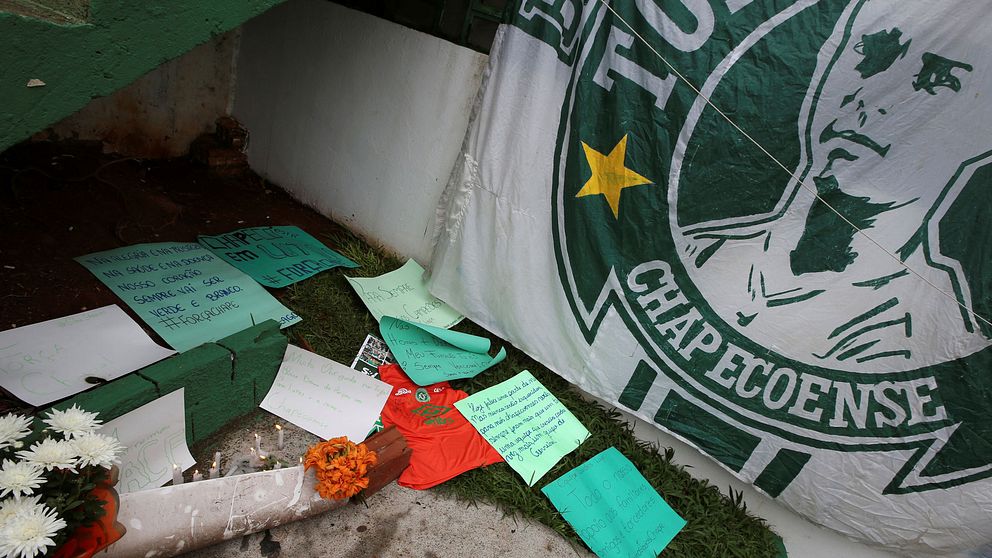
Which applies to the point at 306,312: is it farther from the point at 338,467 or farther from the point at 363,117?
the point at 363,117

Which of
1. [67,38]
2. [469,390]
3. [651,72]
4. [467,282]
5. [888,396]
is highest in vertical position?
[651,72]

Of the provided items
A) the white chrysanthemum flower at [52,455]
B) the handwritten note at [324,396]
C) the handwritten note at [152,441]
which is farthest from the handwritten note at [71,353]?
the white chrysanthemum flower at [52,455]

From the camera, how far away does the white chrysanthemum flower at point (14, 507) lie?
3.97 feet

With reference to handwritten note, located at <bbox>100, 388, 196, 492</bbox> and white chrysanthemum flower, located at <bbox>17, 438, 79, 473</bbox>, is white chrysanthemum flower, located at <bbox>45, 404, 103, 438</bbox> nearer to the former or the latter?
white chrysanthemum flower, located at <bbox>17, 438, 79, 473</bbox>

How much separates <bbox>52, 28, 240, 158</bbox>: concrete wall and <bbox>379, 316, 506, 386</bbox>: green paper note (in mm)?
2444

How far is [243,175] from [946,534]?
4583 mm

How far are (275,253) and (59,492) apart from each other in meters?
2.13

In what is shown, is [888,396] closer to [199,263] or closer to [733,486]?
[733,486]

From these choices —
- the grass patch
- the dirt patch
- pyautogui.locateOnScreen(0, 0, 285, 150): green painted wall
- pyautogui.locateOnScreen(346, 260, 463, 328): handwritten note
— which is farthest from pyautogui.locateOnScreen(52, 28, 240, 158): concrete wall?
pyautogui.locateOnScreen(0, 0, 285, 150): green painted wall

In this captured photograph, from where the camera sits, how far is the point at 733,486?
106 inches

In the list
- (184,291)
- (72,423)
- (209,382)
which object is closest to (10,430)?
(72,423)

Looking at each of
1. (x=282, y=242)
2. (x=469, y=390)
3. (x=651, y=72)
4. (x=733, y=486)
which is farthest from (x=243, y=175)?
(x=733, y=486)

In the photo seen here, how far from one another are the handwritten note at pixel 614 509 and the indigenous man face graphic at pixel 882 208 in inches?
35.3

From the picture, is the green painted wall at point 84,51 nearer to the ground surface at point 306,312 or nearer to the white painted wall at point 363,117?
the ground surface at point 306,312
